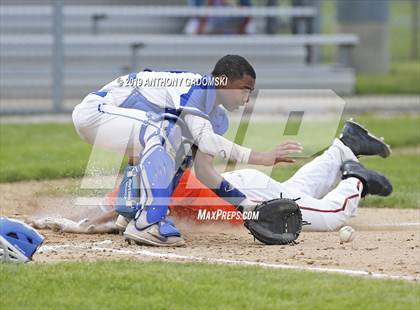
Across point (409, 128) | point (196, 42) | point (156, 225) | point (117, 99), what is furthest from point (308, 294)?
point (196, 42)

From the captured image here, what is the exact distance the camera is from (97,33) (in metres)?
20.6

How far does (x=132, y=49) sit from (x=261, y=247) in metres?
11.3

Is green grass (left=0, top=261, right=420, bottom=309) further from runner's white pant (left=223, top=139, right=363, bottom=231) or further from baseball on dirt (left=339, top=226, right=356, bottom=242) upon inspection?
runner's white pant (left=223, top=139, right=363, bottom=231)

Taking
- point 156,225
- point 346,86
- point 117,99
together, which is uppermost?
point 117,99

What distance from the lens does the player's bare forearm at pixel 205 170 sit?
815 cm

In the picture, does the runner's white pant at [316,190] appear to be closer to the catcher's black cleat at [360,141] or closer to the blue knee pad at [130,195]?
the catcher's black cleat at [360,141]

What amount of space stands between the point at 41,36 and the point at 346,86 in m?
5.86

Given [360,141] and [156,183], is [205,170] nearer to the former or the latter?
[156,183]

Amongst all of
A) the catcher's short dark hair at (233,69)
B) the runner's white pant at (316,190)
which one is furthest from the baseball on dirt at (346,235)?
the catcher's short dark hair at (233,69)

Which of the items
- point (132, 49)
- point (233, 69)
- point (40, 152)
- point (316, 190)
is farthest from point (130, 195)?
point (132, 49)

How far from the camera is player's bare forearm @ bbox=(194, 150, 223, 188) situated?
26.7 ft

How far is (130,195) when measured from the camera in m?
8.12

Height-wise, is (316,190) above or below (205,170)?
below

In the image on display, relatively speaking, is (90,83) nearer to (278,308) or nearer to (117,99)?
(117,99)
